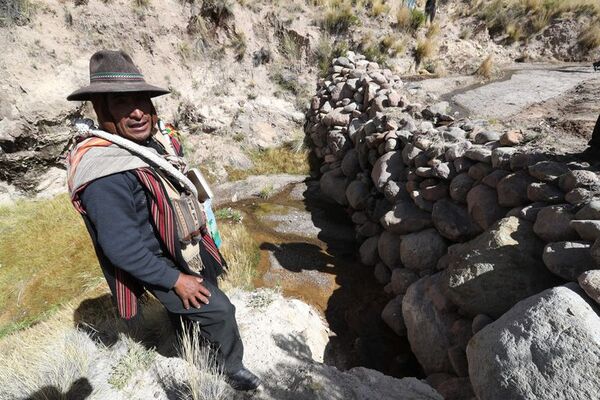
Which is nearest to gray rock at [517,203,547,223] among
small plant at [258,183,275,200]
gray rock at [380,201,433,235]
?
gray rock at [380,201,433,235]

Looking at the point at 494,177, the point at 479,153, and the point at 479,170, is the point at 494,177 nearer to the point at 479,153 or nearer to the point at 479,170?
the point at 479,170

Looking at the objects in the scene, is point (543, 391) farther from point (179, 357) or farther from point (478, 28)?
point (478, 28)

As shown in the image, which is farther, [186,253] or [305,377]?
[305,377]

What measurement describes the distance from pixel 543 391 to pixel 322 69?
853 cm

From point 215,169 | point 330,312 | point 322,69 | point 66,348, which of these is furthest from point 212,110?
point 66,348

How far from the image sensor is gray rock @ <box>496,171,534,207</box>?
9.08 feet

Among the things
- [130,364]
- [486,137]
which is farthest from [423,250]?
[130,364]

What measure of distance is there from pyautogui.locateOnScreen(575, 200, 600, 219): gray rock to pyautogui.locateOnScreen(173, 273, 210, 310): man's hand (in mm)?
2413

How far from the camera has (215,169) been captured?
283 inches

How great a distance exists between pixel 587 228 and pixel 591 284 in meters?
0.53

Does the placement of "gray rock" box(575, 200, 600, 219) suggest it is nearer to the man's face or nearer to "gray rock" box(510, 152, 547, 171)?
"gray rock" box(510, 152, 547, 171)

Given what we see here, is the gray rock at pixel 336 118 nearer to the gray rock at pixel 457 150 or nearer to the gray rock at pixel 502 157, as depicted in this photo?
the gray rock at pixel 457 150

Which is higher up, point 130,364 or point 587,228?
point 587,228

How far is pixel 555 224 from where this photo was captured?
229 cm
